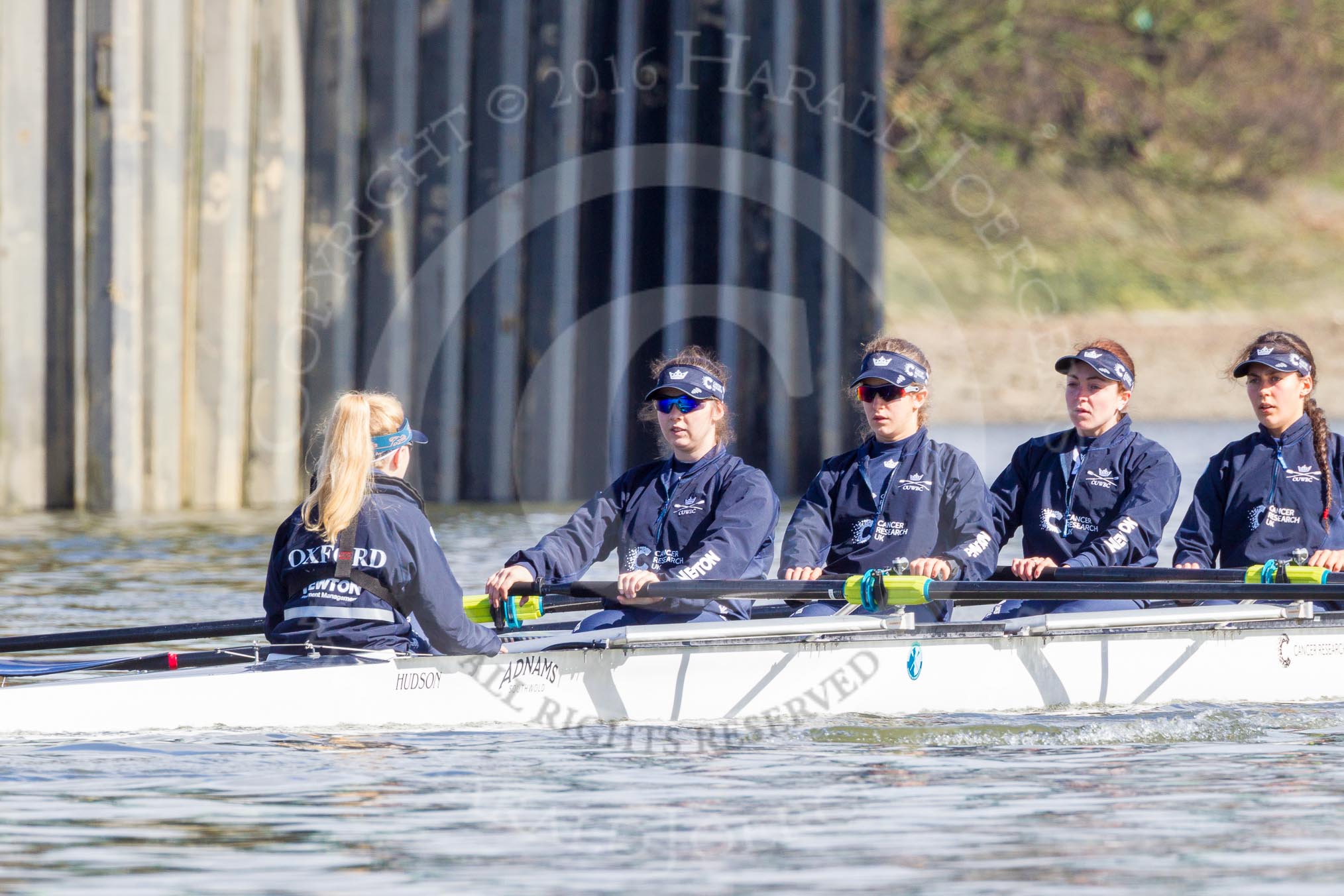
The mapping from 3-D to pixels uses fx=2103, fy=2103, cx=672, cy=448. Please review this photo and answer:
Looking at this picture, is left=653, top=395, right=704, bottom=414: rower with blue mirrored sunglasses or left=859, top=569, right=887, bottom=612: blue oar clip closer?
left=859, top=569, right=887, bottom=612: blue oar clip

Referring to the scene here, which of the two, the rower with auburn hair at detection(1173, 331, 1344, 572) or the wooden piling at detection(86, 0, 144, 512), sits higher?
the wooden piling at detection(86, 0, 144, 512)

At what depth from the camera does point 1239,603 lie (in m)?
9.38

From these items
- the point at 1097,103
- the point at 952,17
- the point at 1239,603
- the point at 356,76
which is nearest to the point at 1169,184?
the point at 1097,103

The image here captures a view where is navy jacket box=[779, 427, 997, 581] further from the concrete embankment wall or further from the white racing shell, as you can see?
the concrete embankment wall

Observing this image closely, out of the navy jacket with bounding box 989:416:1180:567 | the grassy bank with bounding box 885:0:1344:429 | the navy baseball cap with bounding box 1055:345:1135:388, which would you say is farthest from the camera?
the grassy bank with bounding box 885:0:1344:429

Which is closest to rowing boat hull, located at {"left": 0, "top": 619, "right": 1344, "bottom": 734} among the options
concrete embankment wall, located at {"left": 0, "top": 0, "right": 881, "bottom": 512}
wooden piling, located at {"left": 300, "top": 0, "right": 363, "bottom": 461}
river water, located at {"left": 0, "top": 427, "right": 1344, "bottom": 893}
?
river water, located at {"left": 0, "top": 427, "right": 1344, "bottom": 893}

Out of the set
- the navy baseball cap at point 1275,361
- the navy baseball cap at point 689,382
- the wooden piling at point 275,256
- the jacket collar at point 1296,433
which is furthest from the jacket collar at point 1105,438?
the wooden piling at point 275,256

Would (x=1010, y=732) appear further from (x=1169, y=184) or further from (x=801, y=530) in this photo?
(x=1169, y=184)

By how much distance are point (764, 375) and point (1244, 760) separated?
465 inches

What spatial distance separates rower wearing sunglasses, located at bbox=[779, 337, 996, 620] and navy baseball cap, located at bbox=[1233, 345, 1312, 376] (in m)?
1.46

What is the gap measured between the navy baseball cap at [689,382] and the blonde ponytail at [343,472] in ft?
5.71

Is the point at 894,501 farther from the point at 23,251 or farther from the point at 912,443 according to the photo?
the point at 23,251

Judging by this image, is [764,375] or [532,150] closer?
[532,150]

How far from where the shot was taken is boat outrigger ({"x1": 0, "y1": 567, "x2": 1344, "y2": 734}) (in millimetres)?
7926
